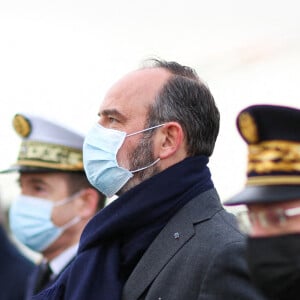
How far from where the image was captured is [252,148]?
2.19 m

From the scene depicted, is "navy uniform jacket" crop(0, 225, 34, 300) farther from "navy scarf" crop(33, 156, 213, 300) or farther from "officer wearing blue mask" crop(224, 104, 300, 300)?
"officer wearing blue mask" crop(224, 104, 300, 300)

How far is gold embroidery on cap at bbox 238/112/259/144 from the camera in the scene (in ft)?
7.11

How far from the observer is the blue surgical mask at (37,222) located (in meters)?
4.30

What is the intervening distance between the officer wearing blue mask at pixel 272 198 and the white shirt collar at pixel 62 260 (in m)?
2.23

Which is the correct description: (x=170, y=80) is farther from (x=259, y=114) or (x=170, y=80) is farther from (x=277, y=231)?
(x=277, y=231)

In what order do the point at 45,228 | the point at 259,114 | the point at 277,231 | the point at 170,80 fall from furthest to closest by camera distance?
the point at 45,228
the point at 170,80
the point at 259,114
the point at 277,231

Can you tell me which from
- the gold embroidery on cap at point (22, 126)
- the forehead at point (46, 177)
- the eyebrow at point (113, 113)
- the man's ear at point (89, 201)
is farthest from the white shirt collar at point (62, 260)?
the eyebrow at point (113, 113)

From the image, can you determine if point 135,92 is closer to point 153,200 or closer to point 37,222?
point 153,200

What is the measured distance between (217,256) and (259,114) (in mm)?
726

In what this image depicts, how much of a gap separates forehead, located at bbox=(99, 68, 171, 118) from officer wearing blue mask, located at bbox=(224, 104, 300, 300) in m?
0.97

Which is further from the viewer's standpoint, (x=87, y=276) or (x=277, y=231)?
(x=87, y=276)

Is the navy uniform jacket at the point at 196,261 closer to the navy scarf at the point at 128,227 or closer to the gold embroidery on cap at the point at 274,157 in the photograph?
the navy scarf at the point at 128,227

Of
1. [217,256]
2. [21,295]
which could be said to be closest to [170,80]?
[217,256]

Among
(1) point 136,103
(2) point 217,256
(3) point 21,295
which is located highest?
(1) point 136,103
